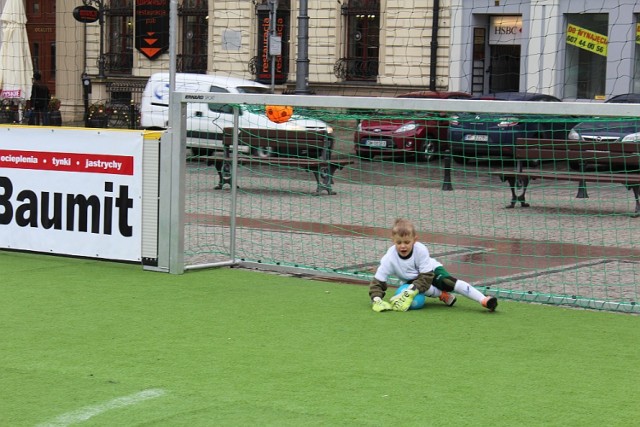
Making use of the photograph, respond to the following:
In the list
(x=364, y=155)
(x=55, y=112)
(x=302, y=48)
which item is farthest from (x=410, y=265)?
(x=302, y=48)

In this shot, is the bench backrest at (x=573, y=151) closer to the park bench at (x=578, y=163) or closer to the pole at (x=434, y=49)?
the park bench at (x=578, y=163)

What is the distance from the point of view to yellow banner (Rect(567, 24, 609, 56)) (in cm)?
1347

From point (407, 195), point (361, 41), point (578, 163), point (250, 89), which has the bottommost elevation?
point (407, 195)

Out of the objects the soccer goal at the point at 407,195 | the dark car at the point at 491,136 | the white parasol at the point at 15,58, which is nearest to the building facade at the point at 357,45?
the dark car at the point at 491,136

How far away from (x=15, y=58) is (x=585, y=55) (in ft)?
34.2

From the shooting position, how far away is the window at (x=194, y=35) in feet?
106

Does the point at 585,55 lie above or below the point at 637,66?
above

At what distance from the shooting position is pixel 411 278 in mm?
8195

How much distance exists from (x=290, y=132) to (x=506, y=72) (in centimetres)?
676

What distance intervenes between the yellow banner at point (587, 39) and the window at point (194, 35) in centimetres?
1876

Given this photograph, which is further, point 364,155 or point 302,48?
point 302,48

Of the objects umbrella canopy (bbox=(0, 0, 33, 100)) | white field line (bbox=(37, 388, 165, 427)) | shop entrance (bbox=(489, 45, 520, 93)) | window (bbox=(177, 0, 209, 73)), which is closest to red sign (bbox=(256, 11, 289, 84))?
window (bbox=(177, 0, 209, 73))

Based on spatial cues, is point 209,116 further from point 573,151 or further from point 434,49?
point 434,49

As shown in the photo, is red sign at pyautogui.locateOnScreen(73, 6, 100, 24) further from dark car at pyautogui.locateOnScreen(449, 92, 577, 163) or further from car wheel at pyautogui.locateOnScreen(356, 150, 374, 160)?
dark car at pyautogui.locateOnScreen(449, 92, 577, 163)
